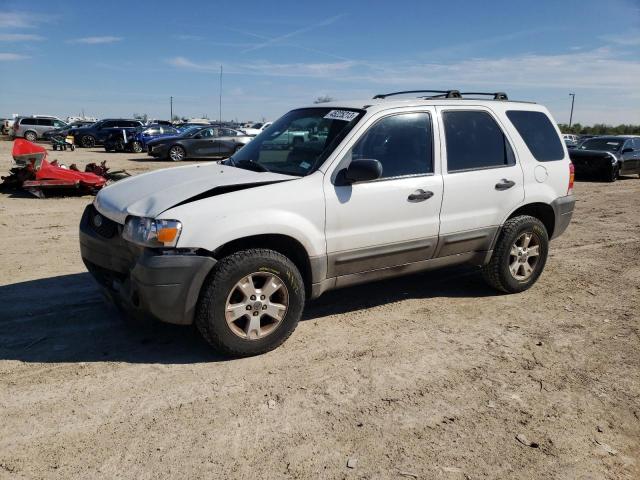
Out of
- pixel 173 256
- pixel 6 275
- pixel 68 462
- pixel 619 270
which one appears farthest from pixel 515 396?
pixel 6 275

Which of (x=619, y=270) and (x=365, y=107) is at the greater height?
(x=365, y=107)

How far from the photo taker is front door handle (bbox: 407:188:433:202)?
14.6ft

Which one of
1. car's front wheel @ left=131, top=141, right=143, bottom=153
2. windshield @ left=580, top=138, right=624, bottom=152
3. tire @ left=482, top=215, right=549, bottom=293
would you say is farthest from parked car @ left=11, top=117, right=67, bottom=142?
tire @ left=482, top=215, right=549, bottom=293

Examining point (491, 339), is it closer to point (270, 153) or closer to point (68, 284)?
point (270, 153)

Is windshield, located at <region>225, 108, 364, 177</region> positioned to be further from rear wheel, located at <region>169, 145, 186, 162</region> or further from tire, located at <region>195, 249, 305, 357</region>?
rear wheel, located at <region>169, 145, 186, 162</region>

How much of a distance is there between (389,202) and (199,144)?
60.6 feet

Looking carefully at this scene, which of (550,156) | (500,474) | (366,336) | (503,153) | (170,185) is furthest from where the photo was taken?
(550,156)

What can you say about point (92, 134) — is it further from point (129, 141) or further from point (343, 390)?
point (343, 390)

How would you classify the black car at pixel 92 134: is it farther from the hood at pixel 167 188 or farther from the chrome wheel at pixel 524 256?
the chrome wheel at pixel 524 256

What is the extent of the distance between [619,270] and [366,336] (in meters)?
3.87

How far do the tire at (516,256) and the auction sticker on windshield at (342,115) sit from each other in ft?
6.23

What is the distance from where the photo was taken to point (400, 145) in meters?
4.51

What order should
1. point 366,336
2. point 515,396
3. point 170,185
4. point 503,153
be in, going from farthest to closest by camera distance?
point 503,153
point 366,336
point 170,185
point 515,396

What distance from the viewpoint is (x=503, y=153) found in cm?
514
